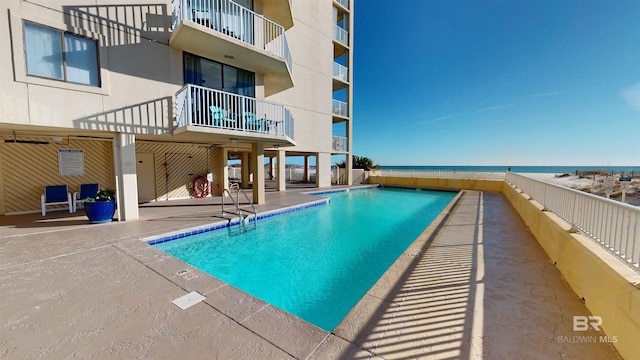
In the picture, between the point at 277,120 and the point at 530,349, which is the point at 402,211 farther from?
the point at 530,349

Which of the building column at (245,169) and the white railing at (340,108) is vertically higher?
the white railing at (340,108)

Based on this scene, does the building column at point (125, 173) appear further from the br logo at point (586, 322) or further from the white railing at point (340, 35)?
the white railing at point (340, 35)

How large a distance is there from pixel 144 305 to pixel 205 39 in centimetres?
680

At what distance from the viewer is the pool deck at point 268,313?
203 centimetres

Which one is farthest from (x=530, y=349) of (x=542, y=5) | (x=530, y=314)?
(x=542, y=5)

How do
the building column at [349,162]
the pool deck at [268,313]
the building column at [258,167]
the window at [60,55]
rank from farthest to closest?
the building column at [349,162] < the building column at [258,167] < the window at [60,55] < the pool deck at [268,313]

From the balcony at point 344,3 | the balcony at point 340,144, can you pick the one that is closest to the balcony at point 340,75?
the balcony at point 340,144

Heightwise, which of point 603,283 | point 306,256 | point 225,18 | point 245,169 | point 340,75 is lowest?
point 306,256

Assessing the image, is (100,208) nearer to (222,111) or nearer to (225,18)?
(222,111)

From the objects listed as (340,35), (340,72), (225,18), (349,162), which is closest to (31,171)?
(225,18)

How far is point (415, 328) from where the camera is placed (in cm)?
227

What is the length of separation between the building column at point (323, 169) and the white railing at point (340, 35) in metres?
8.59

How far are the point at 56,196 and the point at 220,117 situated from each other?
6.13m

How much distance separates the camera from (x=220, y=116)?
7.40 meters
